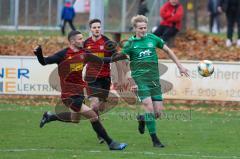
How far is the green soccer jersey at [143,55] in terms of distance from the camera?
44.9 ft

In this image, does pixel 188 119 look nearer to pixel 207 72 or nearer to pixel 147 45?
pixel 207 72

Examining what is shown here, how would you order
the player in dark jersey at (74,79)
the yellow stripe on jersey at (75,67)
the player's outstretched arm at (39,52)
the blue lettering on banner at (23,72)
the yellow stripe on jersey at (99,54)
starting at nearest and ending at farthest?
the player's outstretched arm at (39,52)
the player in dark jersey at (74,79)
the yellow stripe on jersey at (75,67)
the yellow stripe on jersey at (99,54)
the blue lettering on banner at (23,72)

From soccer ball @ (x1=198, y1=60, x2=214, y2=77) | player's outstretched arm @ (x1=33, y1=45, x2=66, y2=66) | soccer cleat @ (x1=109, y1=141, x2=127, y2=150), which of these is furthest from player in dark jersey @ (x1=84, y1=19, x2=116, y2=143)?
soccer ball @ (x1=198, y1=60, x2=214, y2=77)

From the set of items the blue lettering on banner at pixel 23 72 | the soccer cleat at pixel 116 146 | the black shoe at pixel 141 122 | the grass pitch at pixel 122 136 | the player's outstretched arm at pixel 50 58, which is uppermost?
the player's outstretched arm at pixel 50 58

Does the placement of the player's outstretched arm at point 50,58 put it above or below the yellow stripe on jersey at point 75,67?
above

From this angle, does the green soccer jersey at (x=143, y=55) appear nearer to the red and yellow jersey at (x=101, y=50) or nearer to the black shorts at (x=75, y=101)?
the red and yellow jersey at (x=101, y=50)

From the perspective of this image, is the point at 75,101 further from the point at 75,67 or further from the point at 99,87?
the point at 99,87

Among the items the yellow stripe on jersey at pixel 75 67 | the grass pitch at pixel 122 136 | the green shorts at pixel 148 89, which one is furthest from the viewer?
the green shorts at pixel 148 89

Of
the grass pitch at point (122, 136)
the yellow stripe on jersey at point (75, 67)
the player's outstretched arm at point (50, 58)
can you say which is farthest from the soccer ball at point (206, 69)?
the player's outstretched arm at point (50, 58)

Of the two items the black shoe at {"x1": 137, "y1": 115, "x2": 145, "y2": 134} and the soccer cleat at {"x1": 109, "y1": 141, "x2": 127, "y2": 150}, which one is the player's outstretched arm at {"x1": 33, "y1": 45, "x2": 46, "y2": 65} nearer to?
the soccer cleat at {"x1": 109, "y1": 141, "x2": 127, "y2": 150}

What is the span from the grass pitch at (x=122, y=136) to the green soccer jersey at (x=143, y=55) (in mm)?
1135

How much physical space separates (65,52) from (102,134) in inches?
53.6

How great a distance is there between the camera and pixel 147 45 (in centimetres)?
1370

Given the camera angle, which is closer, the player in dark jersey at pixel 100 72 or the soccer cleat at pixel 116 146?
the soccer cleat at pixel 116 146
